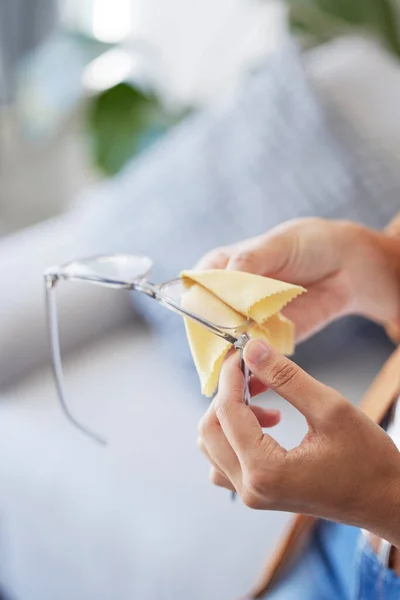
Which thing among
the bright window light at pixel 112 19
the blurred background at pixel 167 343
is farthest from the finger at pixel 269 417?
the bright window light at pixel 112 19

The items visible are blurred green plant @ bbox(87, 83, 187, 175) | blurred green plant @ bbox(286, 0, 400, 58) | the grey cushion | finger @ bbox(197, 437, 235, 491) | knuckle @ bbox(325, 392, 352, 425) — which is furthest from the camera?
blurred green plant @ bbox(87, 83, 187, 175)

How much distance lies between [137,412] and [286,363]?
1.45 feet

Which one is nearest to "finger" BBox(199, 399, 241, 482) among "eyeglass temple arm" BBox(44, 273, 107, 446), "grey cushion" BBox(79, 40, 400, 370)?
"eyeglass temple arm" BBox(44, 273, 107, 446)

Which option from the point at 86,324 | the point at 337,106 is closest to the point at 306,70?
the point at 337,106

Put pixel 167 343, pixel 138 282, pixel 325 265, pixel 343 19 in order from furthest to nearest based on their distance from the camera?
1. pixel 343 19
2. pixel 167 343
3. pixel 325 265
4. pixel 138 282

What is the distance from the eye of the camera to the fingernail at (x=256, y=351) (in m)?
0.45

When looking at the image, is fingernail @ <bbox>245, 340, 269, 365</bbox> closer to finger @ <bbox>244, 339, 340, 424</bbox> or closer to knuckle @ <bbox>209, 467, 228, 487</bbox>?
finger @ <bbox>244, 339, 340, 424</bbox>

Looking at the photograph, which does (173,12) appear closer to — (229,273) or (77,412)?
(77,412)

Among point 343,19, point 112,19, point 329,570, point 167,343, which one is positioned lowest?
point 329,570

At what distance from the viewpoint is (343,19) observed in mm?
1568

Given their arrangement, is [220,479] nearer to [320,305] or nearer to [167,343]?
[320,305]

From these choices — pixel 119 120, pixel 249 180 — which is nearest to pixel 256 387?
pixel 249 180

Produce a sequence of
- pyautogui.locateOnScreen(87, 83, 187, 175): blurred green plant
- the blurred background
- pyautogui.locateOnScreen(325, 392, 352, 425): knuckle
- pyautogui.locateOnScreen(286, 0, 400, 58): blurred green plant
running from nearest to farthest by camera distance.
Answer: pyautogui.locateOnScreen(325, 392, 352, 425): knuckle < the blurred background < pyautogui.locateOnScreen(286, 0, 400, 58): blurred green plant < pyautogui.locateOnScreen(87, 83, 187, 175): blurred green plant

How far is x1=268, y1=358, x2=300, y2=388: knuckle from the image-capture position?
17.3 inches
